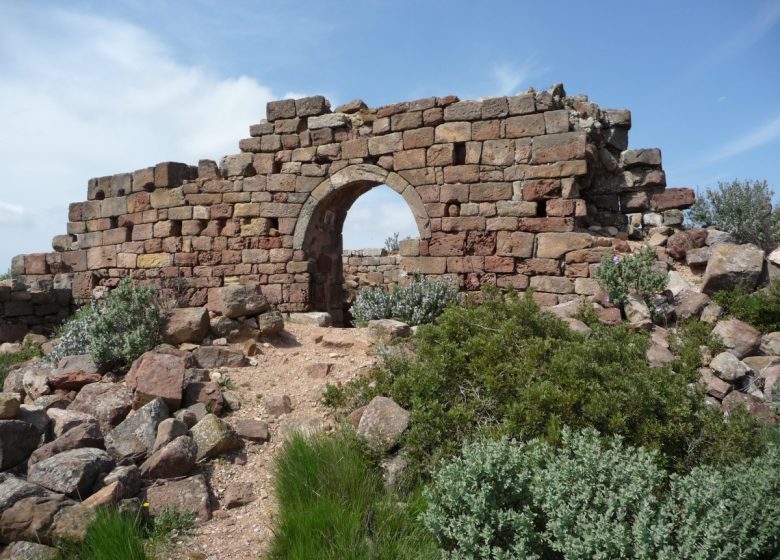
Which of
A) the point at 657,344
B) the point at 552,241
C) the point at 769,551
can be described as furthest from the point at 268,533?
the point at 552,241

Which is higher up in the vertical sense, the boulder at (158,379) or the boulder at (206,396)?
the boulder at (158,379)

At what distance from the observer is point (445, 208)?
8289mm

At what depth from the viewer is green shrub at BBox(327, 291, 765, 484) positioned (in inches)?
147

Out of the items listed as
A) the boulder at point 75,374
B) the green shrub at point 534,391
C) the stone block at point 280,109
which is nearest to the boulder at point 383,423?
the green shrub at point 534,391

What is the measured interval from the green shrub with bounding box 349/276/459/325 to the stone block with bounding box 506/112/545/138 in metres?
2.30

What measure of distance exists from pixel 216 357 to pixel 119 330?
1.22 m

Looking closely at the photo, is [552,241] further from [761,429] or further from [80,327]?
[80,327]

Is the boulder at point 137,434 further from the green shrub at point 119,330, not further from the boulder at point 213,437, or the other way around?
the green shrub at point 119,330

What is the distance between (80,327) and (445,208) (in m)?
4.99

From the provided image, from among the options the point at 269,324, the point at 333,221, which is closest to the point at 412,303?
the point at 269,324

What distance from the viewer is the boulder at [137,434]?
4008mm

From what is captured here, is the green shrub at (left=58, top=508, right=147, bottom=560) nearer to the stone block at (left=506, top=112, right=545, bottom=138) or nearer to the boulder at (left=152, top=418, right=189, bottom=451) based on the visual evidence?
the boulder at (left=152, top=418, right=189, bottom=451)

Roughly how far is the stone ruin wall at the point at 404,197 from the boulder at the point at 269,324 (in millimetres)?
2360

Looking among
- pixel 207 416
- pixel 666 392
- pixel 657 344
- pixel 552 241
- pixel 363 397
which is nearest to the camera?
pixel 666 392
